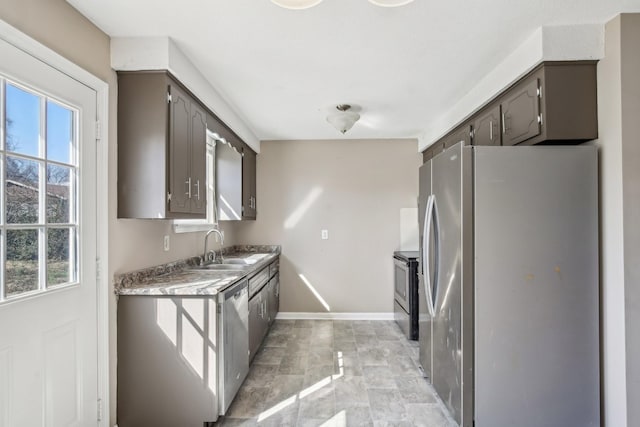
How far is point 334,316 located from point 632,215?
327 cm

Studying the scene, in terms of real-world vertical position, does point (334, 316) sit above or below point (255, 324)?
below

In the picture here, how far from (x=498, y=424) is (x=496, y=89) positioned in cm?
219

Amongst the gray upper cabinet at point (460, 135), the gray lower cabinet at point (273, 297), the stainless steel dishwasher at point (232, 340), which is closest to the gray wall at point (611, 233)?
the gray upper cabinet at point (460, 135)

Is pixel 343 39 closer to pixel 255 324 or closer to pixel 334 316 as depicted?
pixel 255 324

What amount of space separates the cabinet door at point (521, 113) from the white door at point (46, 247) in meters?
2.61

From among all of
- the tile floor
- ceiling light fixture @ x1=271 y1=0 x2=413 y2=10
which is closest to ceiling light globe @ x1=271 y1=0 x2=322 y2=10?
ceiling light fixture @ x1=271 y1=0 x2=413 y2=10

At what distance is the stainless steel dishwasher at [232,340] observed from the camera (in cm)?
202

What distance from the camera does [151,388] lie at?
1973 millimetres

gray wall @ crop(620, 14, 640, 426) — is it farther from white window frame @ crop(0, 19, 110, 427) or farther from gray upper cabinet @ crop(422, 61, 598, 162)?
white window frame @ crop(0, 19, 110, 427)

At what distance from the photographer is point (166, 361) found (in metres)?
1.98

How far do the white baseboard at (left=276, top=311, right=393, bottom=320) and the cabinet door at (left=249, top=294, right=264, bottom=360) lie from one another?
114 cm

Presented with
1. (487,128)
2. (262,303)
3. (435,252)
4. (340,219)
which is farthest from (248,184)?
(487,128)

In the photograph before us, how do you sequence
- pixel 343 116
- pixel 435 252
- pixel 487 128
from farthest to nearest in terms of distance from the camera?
pixel 343 116 → pixel 487 128 → pixel 435 252

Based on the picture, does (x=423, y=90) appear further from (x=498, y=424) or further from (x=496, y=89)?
(x=498, y=424)
